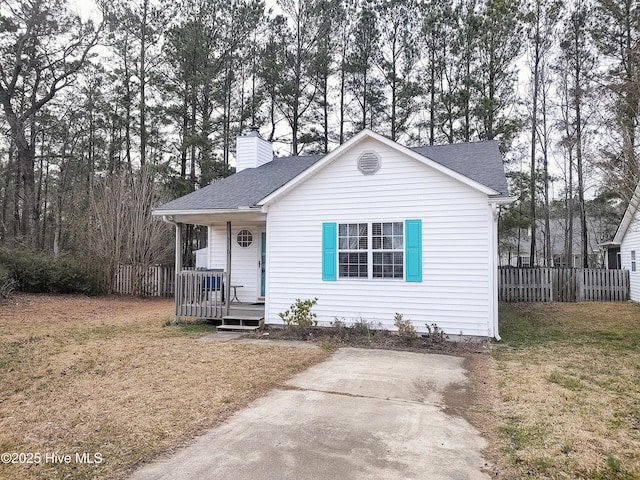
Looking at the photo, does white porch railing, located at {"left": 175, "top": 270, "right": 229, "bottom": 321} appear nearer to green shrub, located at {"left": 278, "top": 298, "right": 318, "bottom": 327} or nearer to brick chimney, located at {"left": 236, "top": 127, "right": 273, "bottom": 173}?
green shrub, located at {"left": 278, "top": 298, "right": 318, "bottom": 327}

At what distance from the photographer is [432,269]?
28.9 feet

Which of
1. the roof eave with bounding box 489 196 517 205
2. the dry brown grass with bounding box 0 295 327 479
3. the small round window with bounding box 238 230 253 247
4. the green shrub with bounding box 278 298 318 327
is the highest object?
the roof eave with bounding box 489 196 517 205

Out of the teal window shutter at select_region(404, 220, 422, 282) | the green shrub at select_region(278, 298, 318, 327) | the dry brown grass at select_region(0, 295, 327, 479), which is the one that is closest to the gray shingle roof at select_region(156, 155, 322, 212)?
the green shrub at select_region(278, 298, 318, 327)

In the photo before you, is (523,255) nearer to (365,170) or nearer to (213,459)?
(365,170)

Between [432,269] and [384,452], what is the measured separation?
18.3 feet

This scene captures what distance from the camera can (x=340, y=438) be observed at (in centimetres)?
389

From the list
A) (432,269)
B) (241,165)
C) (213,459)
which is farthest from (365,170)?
(213,459)

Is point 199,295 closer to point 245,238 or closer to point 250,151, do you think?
point 245,238

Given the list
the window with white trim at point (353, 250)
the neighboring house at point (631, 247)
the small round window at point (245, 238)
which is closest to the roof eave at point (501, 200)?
the window with white trim at point (353, 250)

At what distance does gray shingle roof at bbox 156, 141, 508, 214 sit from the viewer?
9.35 metres

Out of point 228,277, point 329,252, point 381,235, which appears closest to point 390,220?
point 381,235

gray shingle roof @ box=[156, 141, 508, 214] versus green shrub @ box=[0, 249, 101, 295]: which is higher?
gray shingle roof @ box=[156, 141, 508, 214]

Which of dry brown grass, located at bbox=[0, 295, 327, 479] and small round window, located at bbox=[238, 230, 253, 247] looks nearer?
dry brown grass, located at bbox=[0, 295, 327, 479]

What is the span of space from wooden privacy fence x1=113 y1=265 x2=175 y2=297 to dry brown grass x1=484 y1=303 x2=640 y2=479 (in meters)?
13.2
